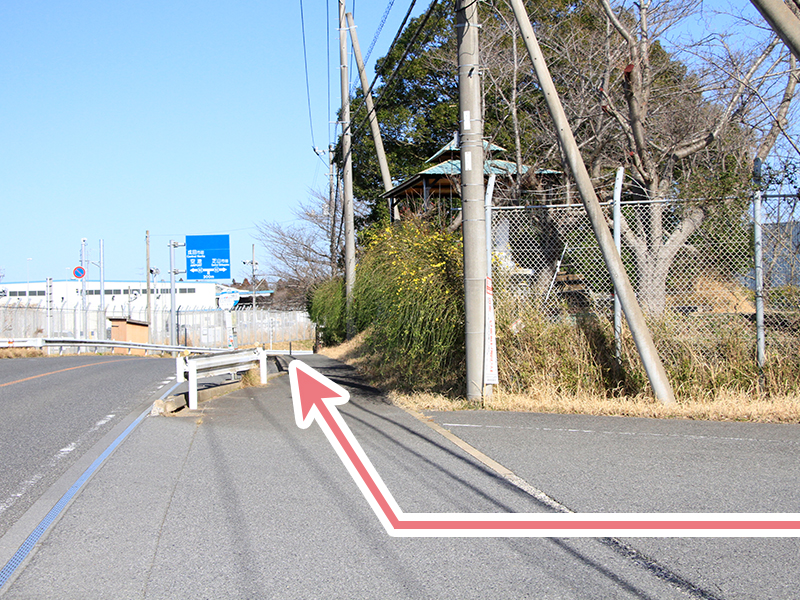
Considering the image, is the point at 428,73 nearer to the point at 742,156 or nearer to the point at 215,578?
the point at 742,156

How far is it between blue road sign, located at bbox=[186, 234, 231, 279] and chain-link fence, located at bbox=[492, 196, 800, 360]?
100 ft

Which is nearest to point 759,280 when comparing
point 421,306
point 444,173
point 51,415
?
point 421,306

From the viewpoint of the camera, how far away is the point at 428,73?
99.3 ft

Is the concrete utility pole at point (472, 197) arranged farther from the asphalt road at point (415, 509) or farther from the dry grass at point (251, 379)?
the dry grass at point (251, 379)

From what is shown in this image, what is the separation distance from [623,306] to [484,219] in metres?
2.24

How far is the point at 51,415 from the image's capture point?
9.87 m

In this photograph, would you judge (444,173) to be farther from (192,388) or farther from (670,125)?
(192,388)

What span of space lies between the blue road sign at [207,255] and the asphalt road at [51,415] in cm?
2071

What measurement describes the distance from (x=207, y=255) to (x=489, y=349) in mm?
32184

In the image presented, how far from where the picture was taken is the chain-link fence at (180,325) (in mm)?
32781

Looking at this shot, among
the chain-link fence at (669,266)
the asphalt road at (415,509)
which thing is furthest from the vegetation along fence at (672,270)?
the asphalt road at (415,509)

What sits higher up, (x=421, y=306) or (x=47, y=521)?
(x=421, y=306)

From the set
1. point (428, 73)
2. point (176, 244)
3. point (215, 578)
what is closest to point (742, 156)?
point (215, 578)
